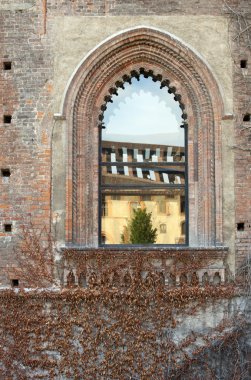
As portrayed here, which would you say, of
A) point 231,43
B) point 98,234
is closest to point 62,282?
point 98,234

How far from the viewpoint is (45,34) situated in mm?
10945

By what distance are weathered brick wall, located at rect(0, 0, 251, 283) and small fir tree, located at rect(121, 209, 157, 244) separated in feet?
5.03

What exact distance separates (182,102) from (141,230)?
2497 mm

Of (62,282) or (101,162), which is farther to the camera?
(101,162)

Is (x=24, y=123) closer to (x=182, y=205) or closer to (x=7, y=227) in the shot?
(x=7, y=227)

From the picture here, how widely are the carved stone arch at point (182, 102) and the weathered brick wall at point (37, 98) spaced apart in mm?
402

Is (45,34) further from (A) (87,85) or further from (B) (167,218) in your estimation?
(B) (167,218)

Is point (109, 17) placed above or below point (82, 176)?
above

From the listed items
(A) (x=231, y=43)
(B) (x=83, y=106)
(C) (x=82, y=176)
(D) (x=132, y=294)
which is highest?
(A) (x=231, y=43)

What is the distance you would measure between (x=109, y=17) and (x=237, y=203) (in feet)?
13.6

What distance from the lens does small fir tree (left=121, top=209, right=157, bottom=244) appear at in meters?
10.9

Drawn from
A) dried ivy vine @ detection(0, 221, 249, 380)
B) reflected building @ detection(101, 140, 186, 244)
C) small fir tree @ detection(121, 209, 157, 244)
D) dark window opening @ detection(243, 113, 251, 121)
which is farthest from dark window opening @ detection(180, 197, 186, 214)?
dark window opening @ detection(243, 113, 251, 121)

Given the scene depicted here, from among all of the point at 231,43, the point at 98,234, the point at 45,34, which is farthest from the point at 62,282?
the point at 231,43

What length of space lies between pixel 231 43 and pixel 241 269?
4.13m
